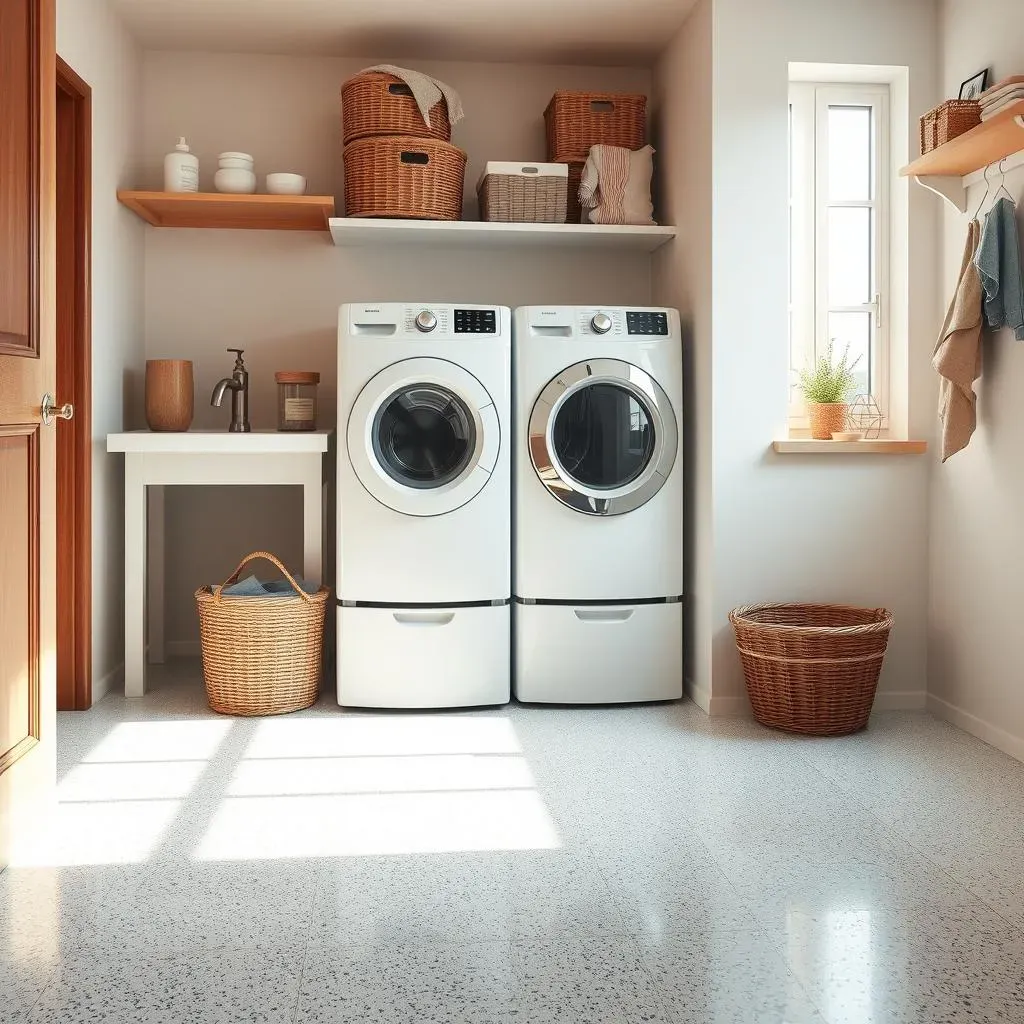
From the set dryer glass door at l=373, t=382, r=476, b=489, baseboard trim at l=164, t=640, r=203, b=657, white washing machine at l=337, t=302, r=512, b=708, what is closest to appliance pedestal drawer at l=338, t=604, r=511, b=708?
white washing machine at l=337, t=302, r=512, b=708

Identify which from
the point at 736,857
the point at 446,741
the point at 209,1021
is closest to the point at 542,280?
the point at 446,741

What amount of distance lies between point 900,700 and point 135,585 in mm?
2414

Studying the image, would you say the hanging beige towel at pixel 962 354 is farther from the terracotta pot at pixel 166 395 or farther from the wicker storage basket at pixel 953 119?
the terracotta pot at pixel 166 395

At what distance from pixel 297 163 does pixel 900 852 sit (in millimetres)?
3087

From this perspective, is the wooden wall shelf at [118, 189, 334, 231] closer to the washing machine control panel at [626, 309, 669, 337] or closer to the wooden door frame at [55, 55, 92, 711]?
the wooden door frame at [55, 55, 92, 711]

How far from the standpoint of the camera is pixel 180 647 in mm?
4141

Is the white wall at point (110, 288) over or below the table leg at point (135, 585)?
over

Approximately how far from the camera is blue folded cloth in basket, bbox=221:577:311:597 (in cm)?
348

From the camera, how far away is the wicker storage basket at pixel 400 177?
3637 mm

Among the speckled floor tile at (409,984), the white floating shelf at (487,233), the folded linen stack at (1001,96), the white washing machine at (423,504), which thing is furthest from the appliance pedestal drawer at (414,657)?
the folded linen stack at (1001,96)

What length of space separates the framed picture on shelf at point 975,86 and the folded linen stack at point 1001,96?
11.5 inches

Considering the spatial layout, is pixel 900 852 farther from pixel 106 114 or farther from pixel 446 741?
pixel 106 114

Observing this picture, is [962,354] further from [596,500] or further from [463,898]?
[463,898]

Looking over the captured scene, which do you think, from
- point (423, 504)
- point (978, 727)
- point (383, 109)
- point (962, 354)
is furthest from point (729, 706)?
point (383, 109)
